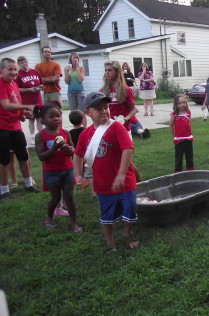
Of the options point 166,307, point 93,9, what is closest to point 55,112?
point 166,307

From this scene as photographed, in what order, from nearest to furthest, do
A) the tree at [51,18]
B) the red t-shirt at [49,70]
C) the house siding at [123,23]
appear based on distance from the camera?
the red t-shirt at [49,70] < the house siding at [123,23] < the tree at [51,18]

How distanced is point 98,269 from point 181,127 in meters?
2.90

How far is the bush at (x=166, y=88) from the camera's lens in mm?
23620

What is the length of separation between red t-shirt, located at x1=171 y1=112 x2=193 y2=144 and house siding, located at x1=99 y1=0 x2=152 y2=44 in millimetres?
22511

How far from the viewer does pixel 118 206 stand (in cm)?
362

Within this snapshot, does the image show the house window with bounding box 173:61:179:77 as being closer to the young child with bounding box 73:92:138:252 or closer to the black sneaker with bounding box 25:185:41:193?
the black sneaker with bounding box 25:185:41:193

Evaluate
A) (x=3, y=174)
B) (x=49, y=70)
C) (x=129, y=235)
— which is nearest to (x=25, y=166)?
(x=3, y=174)

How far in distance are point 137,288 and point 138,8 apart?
86.2 feet

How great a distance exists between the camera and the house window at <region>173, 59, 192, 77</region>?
89.4ft

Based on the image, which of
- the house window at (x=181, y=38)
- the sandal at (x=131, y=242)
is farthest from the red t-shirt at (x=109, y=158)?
the house window at (x=181, y=38)

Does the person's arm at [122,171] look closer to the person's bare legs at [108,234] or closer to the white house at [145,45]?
the person's bare legs at [108,234]

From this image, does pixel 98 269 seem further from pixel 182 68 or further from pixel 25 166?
pixel 182 68

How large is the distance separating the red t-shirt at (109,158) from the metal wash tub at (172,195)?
521mm

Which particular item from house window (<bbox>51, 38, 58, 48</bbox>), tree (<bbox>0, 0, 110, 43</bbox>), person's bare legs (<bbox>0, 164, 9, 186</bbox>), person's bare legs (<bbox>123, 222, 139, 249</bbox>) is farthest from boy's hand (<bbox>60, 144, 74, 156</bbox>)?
tree (<bbox>0, 0, 110, 43</bbox>)
